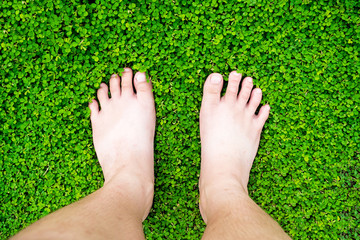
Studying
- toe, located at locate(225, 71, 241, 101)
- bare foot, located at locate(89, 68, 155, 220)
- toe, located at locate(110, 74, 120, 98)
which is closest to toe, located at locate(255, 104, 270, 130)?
toe, located at locate(225, 71, 241, 101)

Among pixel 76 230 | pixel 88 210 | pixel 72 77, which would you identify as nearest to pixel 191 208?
pixel 88 210

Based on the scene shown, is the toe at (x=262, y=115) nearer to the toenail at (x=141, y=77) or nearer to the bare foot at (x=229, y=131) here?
the bare foot at (x=229, y=131)

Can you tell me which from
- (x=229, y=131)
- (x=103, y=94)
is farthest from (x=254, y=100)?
(x=103, y=94)

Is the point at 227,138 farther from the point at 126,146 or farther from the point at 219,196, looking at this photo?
the point at 126,146

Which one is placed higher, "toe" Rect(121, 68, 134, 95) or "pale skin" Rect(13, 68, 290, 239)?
"toe" Rect(121, 68, 134, 95)

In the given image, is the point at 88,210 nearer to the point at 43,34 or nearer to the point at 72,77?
the point at 72,77

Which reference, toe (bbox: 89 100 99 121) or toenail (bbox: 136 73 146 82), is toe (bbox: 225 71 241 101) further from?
toe (bbox: 89 100 99 121)
